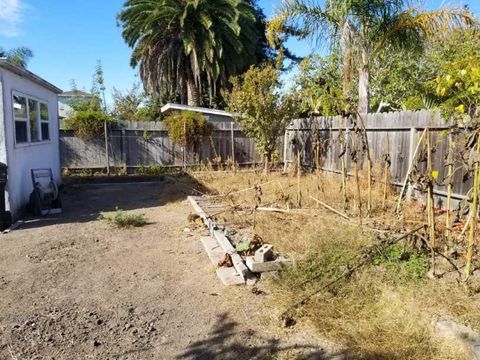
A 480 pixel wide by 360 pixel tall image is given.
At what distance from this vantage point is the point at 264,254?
14.8 ft

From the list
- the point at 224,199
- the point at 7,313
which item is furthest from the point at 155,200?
the point at 7,313

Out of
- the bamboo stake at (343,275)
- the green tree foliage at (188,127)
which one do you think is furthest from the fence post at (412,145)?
the green tree foliage at (188,127)

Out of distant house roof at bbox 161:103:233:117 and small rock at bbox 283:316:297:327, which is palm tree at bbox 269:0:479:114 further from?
small rock at bbox 283:316:297:327

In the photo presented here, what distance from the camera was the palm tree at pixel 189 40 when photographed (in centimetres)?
1756

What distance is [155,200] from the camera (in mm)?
9812

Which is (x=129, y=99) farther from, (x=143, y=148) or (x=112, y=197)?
(x=112, y=197)

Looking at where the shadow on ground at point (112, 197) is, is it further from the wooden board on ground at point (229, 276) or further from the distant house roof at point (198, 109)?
the wooden board on ground at point (229, 276)

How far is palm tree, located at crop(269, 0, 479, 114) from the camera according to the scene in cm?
1009

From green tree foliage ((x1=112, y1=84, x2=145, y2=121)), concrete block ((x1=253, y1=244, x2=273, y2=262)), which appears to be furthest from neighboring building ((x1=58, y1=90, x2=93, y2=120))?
concrete block ((x1=253, y1=244, x2=273, y2=262))

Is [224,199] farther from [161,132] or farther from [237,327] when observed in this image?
[161,132]

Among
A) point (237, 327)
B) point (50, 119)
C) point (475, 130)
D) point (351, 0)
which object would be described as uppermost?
point (351, 0)

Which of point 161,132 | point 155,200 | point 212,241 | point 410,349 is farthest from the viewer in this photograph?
point 161,132

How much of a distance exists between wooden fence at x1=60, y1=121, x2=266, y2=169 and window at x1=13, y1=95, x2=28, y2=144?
243 inches

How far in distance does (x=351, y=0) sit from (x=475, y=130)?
7866mm
